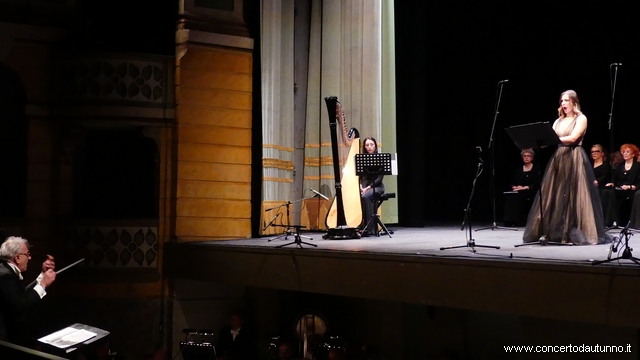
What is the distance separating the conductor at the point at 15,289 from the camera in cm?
532

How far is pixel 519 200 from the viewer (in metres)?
10.7

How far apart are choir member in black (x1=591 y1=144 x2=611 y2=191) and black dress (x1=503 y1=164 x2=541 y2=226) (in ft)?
2.44

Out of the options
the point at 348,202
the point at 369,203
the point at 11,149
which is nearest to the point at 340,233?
the point at 348,202

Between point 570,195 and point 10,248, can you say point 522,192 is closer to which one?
point 570,195

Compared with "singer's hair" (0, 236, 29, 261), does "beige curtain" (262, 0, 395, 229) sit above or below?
above

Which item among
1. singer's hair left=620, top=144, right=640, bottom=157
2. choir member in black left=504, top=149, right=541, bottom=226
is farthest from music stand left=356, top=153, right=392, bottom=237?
singer's hair left=620, top=144, right=640, bottom=157

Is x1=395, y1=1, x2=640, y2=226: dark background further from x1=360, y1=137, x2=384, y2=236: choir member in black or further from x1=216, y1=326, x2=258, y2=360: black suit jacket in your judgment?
x1=216, y1=326, x2=258, y2=360: black suit jacket

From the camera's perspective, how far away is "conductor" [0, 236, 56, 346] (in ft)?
17.5

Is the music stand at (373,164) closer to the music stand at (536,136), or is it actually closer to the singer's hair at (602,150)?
the music stand at (536,136)

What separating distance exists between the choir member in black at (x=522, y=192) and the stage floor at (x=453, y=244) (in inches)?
26.3

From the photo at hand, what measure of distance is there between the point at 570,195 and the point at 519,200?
3.57 m

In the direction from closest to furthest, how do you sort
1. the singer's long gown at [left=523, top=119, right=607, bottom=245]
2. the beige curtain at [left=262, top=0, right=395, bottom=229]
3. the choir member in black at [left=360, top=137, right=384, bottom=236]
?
1. the singer's long gown at [left=523, top=119, right=607, bottom=245]
2. the choir member in black at [left=360, top=137, right=384, bottom=236]
3. the beige curtain at [left=262, top=0, right=395, bottom=229]

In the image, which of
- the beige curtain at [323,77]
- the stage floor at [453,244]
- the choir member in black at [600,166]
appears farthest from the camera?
the choir member in black at [600,166]

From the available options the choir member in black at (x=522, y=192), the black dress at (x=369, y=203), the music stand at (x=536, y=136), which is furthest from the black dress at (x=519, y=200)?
the music stand at (x=536, y=136)
